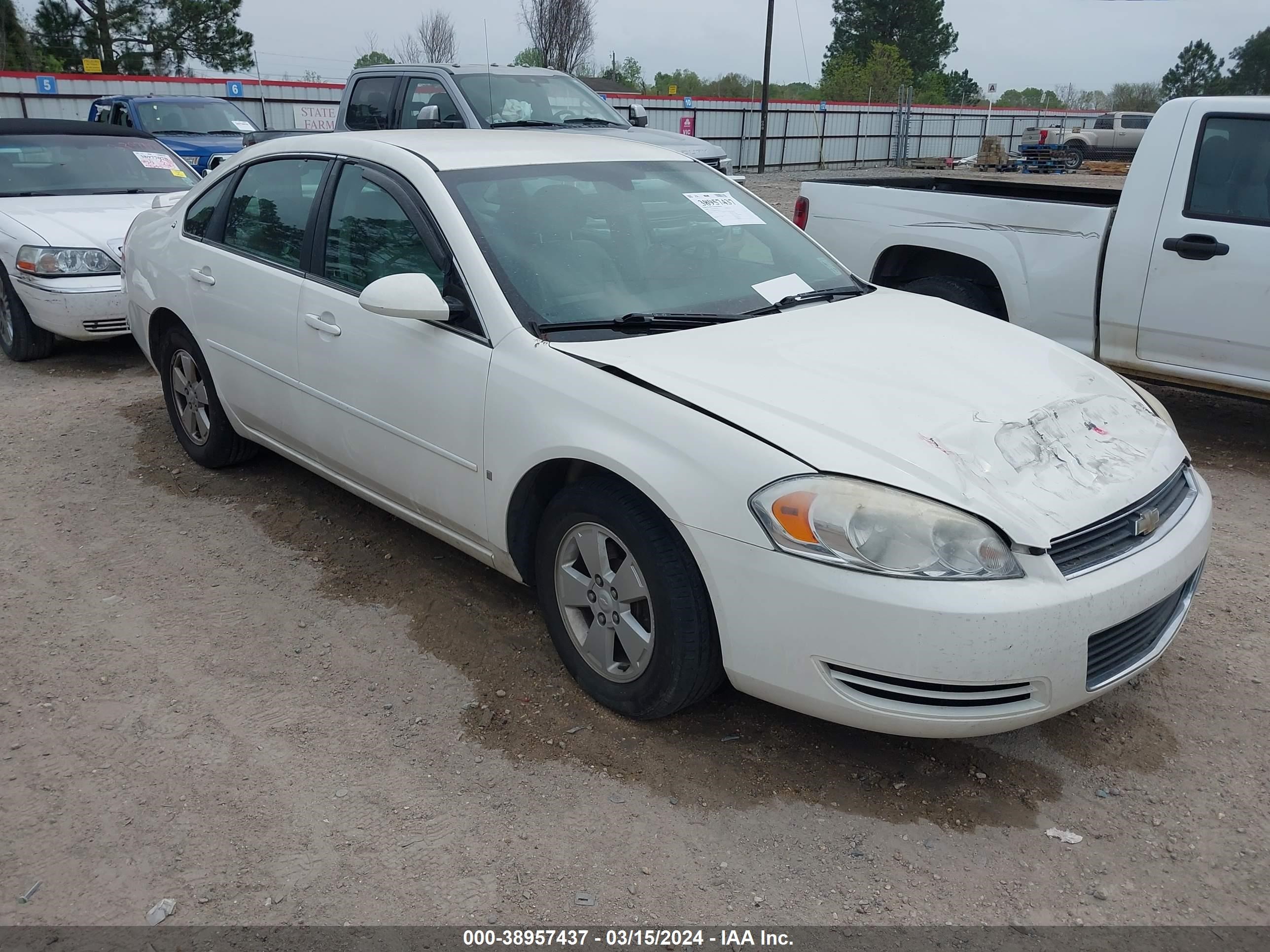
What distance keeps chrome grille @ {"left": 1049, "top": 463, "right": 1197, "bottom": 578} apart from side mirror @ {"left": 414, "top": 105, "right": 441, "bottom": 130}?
300 inches

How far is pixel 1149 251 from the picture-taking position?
5.43 metres

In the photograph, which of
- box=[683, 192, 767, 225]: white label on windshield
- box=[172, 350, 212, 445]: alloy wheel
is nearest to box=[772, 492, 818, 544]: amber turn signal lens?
box=[683, 192, 767, 225]: white label on windshield

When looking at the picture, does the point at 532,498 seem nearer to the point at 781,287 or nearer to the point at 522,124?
the point at 781,287

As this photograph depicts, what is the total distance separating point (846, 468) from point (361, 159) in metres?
2.42

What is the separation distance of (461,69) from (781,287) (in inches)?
281

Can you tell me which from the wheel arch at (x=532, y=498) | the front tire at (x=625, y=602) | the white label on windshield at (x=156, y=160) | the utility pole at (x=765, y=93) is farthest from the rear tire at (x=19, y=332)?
the utility pole at (x=765, y=93)

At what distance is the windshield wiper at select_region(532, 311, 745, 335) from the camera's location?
10.6ft

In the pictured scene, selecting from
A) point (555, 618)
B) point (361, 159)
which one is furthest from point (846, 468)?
point (361, 159)

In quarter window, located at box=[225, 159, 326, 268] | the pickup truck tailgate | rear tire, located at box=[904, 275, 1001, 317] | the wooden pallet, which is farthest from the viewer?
the wooden pallet

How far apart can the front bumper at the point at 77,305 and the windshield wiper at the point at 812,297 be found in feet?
16.8

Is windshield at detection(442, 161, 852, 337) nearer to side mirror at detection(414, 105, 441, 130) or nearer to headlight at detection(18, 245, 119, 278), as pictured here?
headlight at detection(18, 245, 119, 278)

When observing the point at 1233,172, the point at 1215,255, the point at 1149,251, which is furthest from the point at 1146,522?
the point at 1233,172

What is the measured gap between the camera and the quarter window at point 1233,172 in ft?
17.0

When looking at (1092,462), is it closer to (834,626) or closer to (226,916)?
(834,626)
